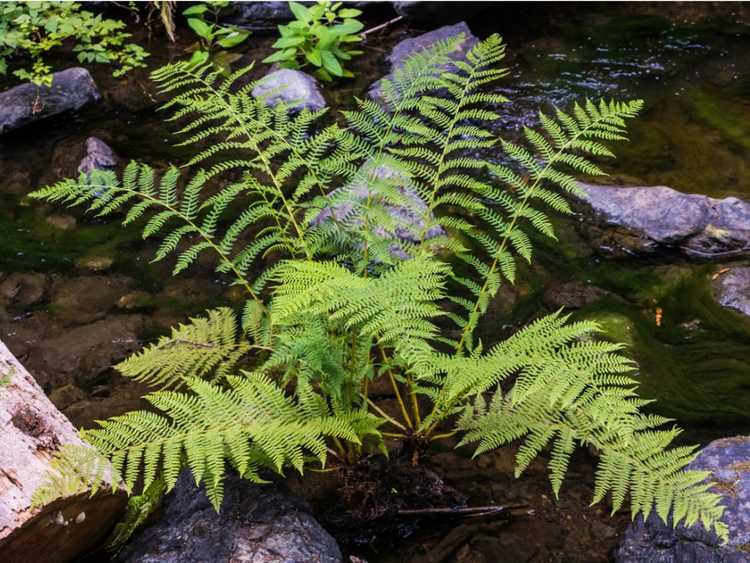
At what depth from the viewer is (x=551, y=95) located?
20.5 ft

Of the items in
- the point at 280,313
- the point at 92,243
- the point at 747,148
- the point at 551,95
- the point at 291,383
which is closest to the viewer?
the point at 280,313

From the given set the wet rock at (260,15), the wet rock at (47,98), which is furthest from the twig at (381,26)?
the wet rock at (47,98)

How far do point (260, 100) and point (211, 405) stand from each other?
4.96 ft

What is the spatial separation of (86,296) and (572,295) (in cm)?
297

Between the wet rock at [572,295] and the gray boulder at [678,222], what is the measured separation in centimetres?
49

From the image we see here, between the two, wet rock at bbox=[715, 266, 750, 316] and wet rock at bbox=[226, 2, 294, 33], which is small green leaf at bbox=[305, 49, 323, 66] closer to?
wet rock at bbox=[226, 2, 294, 33]

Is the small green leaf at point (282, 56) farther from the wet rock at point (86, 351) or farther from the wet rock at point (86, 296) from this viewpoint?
the wet rock at point (86, 351)

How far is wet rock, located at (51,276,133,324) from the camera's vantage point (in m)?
4.40

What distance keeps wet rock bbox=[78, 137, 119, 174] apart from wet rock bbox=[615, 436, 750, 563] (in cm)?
461

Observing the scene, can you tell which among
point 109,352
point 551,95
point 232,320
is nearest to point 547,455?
point 232,320

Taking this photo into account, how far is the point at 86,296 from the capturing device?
453 centimetres

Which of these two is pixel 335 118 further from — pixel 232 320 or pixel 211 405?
pixel 211 405

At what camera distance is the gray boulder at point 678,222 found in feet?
15.1

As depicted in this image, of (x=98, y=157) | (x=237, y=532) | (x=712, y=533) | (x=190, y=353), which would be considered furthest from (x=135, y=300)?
(x=712, y=533)
